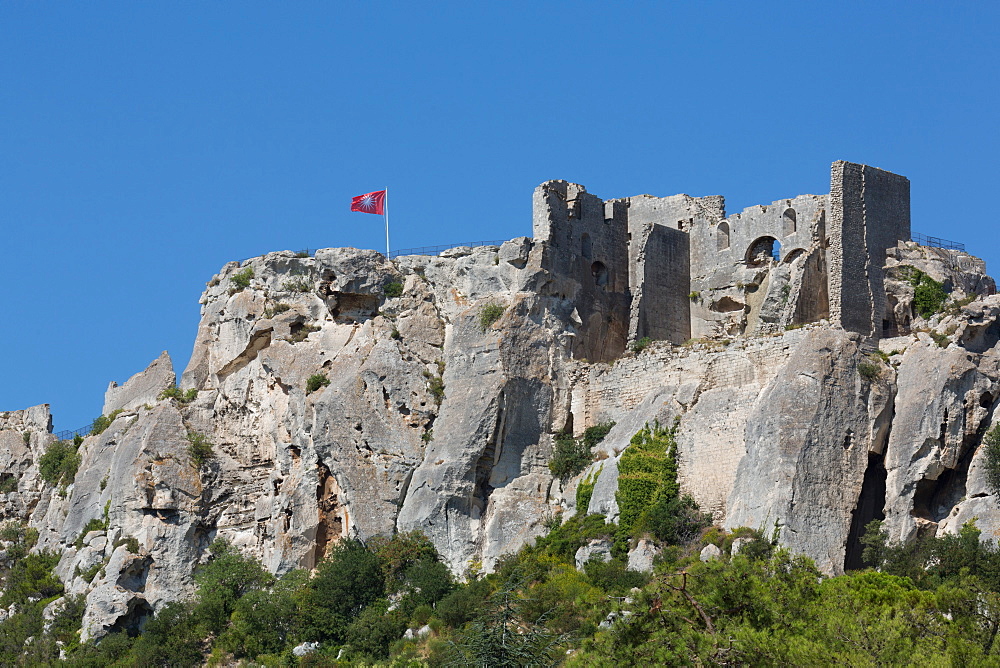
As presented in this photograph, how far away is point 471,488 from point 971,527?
1479cm

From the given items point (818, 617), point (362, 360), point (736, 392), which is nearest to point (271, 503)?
point (362, 360)

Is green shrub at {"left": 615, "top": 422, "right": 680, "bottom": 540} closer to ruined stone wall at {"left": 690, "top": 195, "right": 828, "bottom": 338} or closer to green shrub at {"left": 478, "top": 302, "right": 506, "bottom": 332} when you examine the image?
green shrub at {"left": 478, "top": 302, "right": 506, "bottom": 332}

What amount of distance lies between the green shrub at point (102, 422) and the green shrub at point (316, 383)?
10027 mm

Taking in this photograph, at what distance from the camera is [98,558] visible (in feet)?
193

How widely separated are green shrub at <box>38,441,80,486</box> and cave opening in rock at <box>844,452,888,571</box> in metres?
30.1

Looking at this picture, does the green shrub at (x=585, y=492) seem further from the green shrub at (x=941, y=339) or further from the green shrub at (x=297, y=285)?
the green shrub at (x=297, y=285)

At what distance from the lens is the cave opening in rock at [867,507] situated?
4722cm

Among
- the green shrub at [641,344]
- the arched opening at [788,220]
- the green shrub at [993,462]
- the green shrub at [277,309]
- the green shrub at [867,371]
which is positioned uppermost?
the arched opening at [788,220]

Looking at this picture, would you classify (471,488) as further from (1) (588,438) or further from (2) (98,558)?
(2) (98,558)

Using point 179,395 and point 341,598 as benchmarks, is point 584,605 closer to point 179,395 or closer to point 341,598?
point 341,598

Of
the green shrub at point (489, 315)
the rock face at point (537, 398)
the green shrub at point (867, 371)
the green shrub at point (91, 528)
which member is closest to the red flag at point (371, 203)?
the rock face at point (537, 398)

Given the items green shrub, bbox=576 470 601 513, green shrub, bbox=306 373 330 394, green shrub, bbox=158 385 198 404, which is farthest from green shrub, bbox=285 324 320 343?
green shrub, bbox=576 470 601 513

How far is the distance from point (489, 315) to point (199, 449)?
11564mm

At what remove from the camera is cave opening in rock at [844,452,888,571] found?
47.2 metres
